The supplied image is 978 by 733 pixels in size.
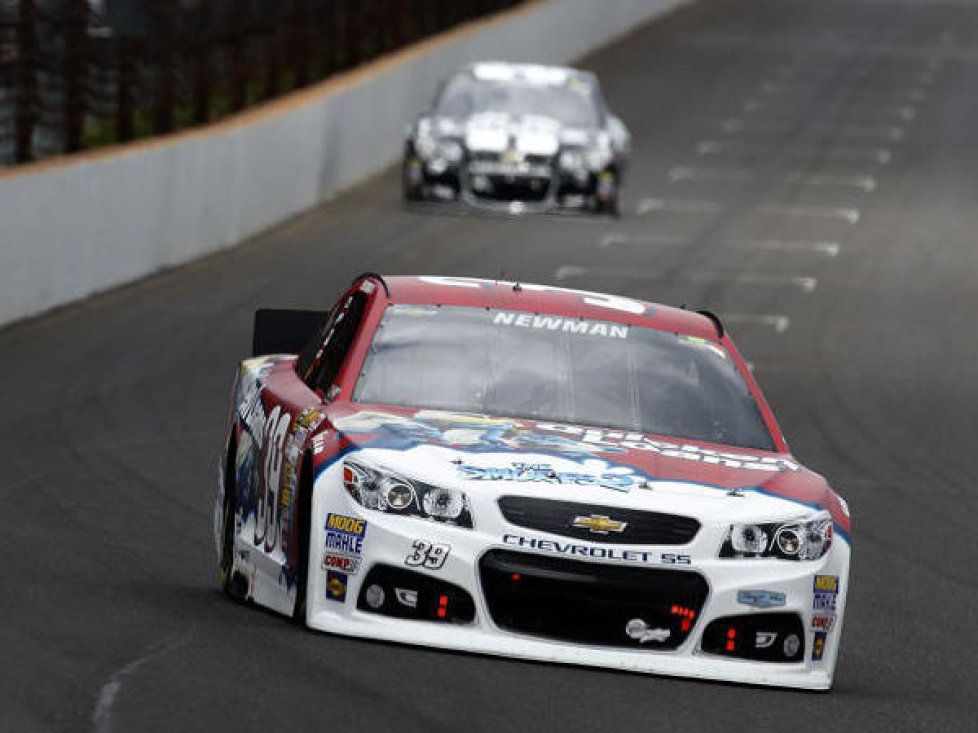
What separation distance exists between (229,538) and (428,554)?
1764mm

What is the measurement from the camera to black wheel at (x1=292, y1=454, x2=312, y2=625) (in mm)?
8570

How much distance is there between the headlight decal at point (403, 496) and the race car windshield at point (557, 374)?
92 cm

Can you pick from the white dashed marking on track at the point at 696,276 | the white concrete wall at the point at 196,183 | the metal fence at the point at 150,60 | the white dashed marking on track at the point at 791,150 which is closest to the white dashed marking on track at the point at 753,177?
the white dashed marking on track at the point at 791,150

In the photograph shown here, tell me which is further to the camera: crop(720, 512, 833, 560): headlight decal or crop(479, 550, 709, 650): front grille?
crop(720, 512, 833, 560): headlight decal

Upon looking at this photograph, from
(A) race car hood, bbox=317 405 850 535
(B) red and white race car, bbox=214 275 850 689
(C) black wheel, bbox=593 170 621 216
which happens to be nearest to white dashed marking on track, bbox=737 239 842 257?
(C) black wheel, bbox=593 170 621 216

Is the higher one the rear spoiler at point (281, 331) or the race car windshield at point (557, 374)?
the race car windshield at point (557, 374)

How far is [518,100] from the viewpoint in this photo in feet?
100.0

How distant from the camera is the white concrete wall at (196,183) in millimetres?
20656

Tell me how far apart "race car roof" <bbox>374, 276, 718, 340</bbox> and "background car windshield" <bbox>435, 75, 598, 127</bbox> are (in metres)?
19.8

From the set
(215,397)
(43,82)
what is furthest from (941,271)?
(215,397)

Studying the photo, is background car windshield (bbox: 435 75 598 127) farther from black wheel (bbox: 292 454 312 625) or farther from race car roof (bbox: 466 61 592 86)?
black wheel (bbox: 292 454 312 625)

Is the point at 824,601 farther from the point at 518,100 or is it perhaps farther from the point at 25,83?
the point at 518,100

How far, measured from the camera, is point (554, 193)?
2972 cm

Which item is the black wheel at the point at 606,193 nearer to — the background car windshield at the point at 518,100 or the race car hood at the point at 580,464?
the background car windshield at the point at 518,100
